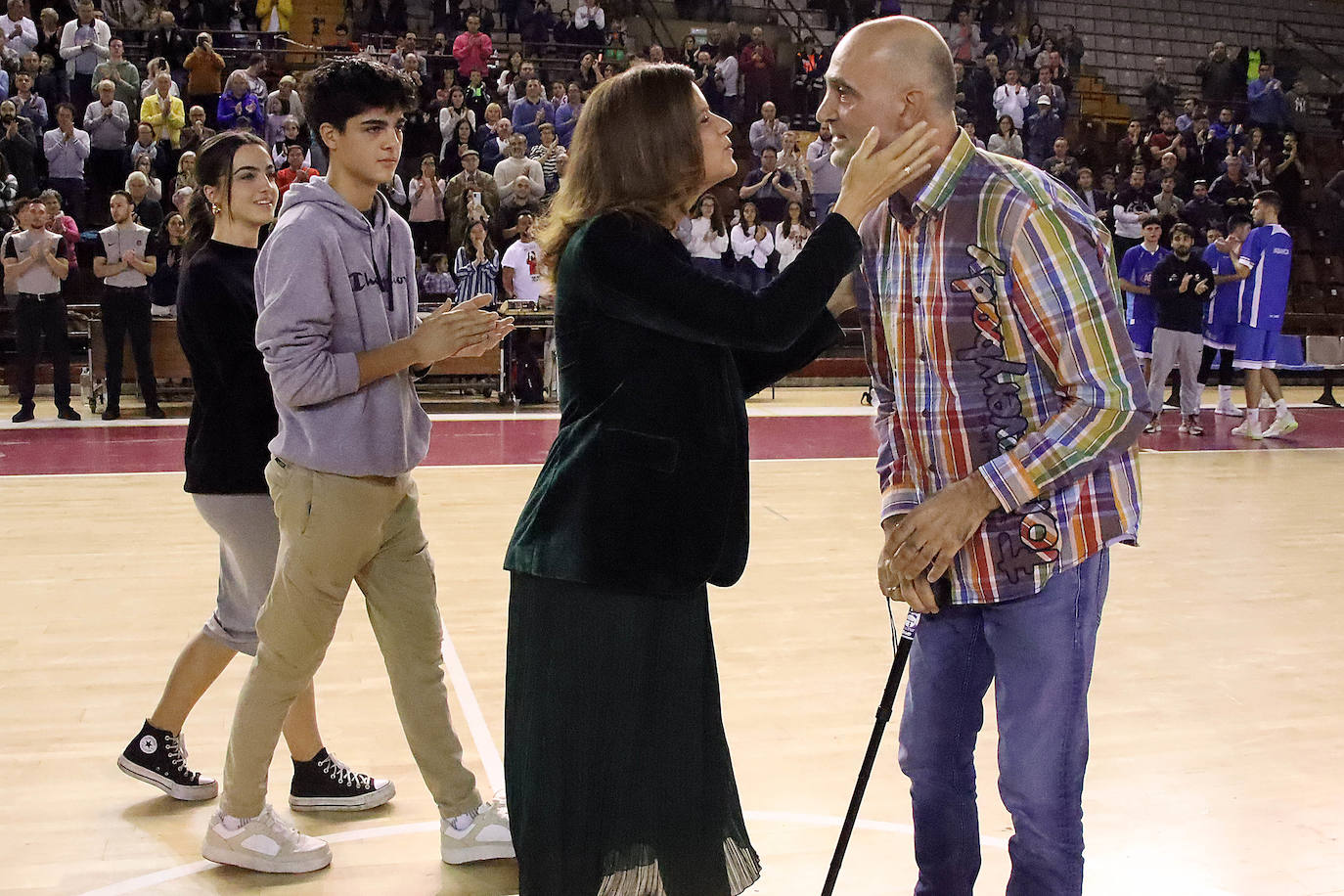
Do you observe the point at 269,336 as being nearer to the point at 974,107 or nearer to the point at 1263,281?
the point at 1263,281

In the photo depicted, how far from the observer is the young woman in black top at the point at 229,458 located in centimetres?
→ 311

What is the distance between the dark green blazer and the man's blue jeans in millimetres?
408

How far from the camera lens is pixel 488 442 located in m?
9.81

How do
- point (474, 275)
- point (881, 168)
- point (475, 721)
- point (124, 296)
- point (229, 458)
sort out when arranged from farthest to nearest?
point (474, 275) < point (124, 296) < point (475, 721) < point (229, 458) < point (881, 168)

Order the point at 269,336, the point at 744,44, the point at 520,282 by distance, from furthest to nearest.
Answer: the point at 744,44, the point at 520,282, the point at 269,336

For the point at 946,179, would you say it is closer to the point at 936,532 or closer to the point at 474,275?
the point at 936,532

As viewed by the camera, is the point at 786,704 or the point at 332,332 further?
the point at 786,704

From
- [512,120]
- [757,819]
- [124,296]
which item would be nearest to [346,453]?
[757,819]

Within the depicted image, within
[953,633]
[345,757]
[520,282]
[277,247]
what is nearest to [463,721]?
[345,757]

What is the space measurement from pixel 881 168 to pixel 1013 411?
43 centimetres

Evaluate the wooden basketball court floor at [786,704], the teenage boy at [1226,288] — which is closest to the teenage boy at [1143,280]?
the teenage boy at [1226,288]

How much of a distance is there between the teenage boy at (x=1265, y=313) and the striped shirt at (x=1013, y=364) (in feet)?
30.9

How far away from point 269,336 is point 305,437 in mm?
224

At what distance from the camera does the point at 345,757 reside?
3.57 meters
